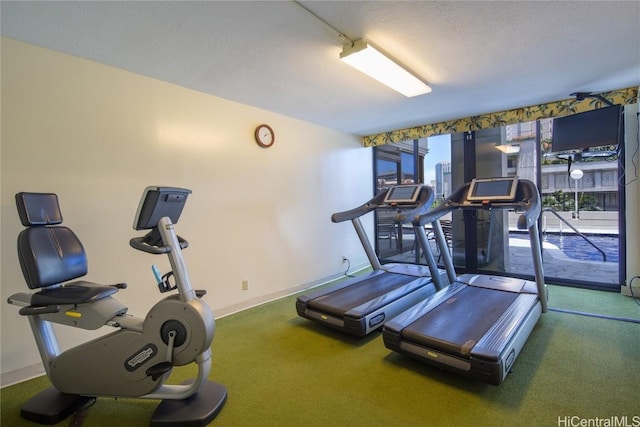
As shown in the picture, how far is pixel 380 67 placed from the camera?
2.49m

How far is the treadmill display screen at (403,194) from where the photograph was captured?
141 inches

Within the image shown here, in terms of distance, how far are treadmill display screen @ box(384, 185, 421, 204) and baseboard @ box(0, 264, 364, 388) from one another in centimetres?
162

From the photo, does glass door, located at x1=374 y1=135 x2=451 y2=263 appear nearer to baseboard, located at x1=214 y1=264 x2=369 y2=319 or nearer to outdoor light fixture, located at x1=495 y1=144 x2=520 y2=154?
outdoor light fixture, located at x1=495 y1=144 x2=520 y2=154

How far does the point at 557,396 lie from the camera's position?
72.9 inches

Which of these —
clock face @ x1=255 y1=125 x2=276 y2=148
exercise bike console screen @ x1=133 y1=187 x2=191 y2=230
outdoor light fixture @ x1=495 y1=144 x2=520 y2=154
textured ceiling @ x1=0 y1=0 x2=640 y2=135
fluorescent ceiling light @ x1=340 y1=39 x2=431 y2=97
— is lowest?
exercise bike console screen @ x1=133 y1=187 x2=191 y2=230

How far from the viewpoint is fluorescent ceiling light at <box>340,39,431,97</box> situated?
2.19m

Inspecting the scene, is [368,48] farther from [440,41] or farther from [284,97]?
[284,97]

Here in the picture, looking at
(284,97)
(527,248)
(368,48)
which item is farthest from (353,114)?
(527,248)

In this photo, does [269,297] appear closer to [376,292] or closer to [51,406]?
[376,292]

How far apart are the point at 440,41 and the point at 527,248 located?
14.4ft

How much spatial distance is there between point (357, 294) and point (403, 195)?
1.32 m

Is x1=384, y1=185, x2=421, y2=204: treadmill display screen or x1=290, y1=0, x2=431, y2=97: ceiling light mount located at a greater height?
x1=290, y1=0, x2=431, y2=97: ceiling light mount

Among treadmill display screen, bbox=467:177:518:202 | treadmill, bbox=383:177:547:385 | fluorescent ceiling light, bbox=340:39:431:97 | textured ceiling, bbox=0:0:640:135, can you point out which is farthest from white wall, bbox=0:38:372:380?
treadmill display screen, bbox=467:177:518:202

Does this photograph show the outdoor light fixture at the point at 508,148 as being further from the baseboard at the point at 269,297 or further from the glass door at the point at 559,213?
the baseboard at the point at 269,297
